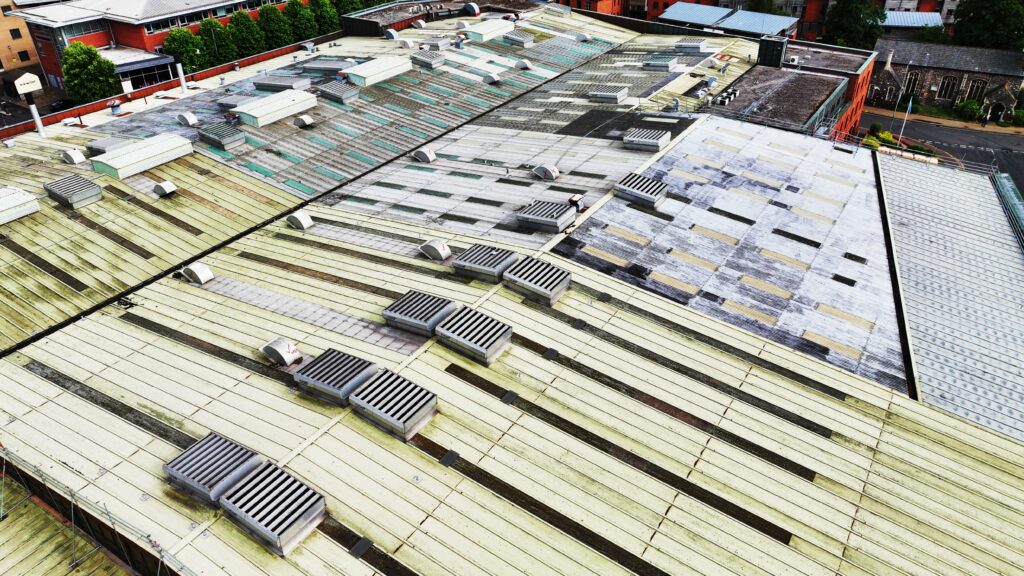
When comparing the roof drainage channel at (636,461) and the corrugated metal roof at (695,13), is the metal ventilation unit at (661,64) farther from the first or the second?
the roof drainage channel at (636,461)

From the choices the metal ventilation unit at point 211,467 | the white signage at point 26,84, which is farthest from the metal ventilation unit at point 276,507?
the white signage at point 26,84

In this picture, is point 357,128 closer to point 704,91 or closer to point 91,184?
point 91,184

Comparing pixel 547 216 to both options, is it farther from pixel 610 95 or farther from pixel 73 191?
pixel 73 191

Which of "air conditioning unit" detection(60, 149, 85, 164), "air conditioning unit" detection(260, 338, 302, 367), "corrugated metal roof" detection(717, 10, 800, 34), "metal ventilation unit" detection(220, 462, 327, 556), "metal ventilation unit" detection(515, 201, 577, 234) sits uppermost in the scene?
"corrugated metal roof" detection(717, 10, 800, 34)

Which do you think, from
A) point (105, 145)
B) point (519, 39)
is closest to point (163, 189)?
point (105, 145)

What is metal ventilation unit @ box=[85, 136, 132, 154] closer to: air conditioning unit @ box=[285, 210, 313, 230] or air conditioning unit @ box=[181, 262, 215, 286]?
air conditioning unit @ box=[285, 210, 313, 230]

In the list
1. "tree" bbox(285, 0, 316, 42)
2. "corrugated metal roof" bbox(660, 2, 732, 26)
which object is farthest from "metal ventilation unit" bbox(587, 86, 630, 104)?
"tree" bbox(285, 0, 316, 42)

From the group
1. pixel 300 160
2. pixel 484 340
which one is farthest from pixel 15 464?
pixel 300 160
